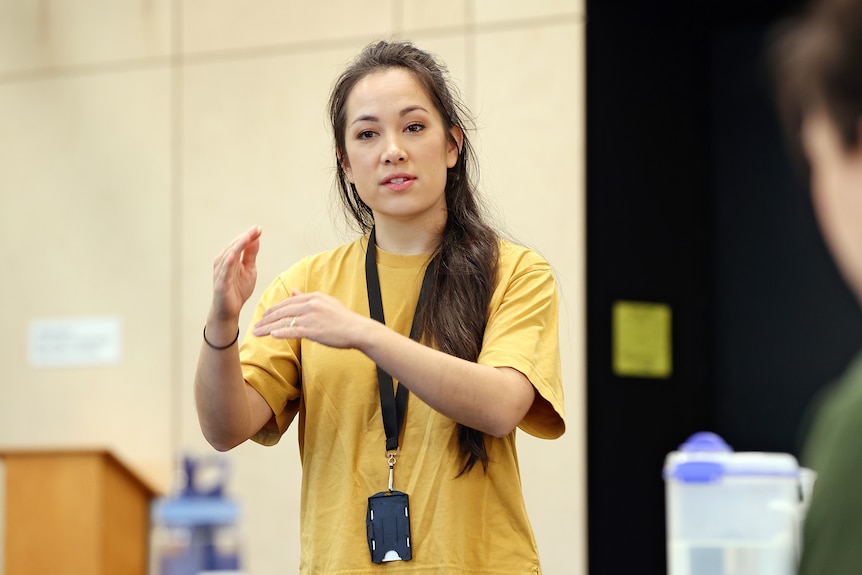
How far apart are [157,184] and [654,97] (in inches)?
79.2

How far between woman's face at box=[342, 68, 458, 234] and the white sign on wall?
3.09 meters

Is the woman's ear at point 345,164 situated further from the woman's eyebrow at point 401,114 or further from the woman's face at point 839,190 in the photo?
the woman's face at point 839,190

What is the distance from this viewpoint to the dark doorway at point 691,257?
4164 millimetres

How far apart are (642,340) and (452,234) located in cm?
251

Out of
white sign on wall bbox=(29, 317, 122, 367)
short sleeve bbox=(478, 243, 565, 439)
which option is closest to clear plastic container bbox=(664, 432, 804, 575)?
short sleeve bbox=(478, 243, 565, 439)

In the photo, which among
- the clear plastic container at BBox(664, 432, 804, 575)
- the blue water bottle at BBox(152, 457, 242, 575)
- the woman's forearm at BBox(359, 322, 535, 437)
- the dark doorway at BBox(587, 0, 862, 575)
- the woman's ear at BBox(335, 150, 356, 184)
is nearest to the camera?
the woman's forearm at BBox(359, 322, 535, 437)

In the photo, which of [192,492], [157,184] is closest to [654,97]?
[157,184]

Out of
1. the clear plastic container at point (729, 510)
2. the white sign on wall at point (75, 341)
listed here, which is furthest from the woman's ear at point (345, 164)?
the white sign on wall at point (75, 341)

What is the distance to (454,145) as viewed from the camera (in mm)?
1920

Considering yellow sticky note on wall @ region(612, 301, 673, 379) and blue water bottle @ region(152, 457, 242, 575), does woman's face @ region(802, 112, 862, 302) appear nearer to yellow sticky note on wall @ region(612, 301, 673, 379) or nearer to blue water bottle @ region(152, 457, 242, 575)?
yellow sticky note on wall @ region(612, 301, 673, 379)

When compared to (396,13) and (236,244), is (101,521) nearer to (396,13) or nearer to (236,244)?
(396,13)

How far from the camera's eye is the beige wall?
4180 mm

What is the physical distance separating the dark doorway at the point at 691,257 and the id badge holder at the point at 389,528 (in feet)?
8.18

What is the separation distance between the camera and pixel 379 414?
1741 mm
